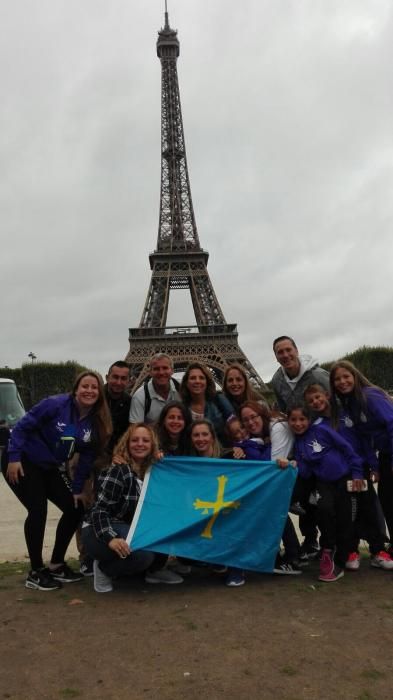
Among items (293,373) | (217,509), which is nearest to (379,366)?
(293,373)

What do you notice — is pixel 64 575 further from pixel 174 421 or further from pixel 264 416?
pixel 264 416

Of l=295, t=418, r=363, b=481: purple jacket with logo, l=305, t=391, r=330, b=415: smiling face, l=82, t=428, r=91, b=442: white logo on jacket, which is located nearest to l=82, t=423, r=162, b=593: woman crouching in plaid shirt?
l=82, t=428, r=91, b=442: white logo on jacket

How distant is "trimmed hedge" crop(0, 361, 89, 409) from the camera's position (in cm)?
3738

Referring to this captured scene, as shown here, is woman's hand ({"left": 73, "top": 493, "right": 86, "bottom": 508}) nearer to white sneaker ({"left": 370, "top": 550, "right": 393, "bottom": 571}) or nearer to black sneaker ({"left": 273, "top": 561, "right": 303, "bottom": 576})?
black sneaker ({"left": 273, "top": 561, "right": 303, "bottom": 576})

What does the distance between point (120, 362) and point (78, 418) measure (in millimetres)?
1158

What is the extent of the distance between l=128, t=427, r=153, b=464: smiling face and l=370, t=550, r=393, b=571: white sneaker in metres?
2.55

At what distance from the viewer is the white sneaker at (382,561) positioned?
5047 mm

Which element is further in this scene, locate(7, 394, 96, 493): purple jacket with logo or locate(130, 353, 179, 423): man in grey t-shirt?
locate(130, 353, 179, 423): man in grey t-shirt

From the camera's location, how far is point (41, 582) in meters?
4.77

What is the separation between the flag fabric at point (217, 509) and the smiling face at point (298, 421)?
1.53 ft

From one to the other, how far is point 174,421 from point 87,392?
3.03 feet

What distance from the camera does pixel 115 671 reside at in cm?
318

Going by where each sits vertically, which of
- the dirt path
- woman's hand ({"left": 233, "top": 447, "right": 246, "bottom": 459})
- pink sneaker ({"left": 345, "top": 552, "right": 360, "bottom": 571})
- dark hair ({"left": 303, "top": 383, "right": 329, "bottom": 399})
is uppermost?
dark hair ({"left": 303, "top": 383, "right": 329, "bottom": 399})

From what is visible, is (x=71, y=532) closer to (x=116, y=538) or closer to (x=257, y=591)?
(x=116, y=538)
